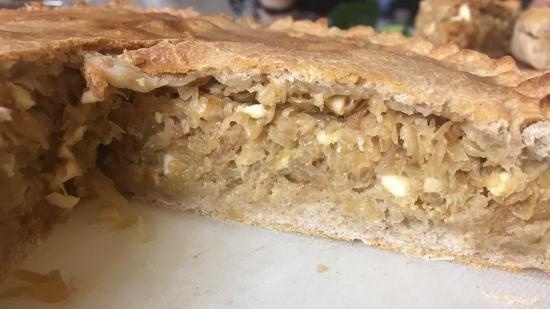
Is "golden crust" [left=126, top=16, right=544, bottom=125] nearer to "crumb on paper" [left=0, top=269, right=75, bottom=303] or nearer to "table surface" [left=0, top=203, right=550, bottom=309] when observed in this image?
"table surface" [left=0, top=203, right=550, bottom=309]

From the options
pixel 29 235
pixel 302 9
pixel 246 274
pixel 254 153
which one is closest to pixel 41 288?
pixel 29 235

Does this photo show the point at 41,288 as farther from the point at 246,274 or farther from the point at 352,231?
the point at 352,231

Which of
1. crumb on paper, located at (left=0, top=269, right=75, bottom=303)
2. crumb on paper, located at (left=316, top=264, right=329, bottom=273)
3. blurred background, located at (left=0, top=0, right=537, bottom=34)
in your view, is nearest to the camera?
crumb on paper, located at (left=0, top=269, right=75, bottom=303)

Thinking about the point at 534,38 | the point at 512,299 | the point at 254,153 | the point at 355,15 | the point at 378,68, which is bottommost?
the point at 512,299

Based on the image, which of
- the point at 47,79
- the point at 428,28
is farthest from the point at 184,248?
the point at 428,28

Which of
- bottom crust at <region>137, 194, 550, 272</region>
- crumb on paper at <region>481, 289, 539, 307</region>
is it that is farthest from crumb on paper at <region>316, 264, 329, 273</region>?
crumb on paper at <region>481, 289, 539, 307</region>
